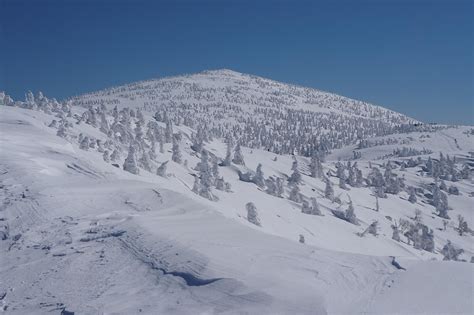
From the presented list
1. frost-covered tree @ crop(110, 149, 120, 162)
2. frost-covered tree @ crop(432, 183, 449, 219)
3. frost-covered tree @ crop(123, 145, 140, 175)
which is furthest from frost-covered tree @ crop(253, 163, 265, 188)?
frost-covered tree @ crop(432, 183, 449, 219)

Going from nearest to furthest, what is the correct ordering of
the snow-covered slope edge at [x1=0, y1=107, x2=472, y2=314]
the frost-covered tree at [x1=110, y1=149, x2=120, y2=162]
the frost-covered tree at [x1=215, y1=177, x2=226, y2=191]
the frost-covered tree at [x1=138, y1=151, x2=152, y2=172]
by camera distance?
the snow-covered slope edge at [x1=0, y1=107, x2=472, y2=314] < the frost-covered tree at [x1=110, y1=149, x2=120, y2=162] < the frost-covered tree at [x1=138, y1=151, x2=152, y2=172] < the frost-covered tree at [x1=215, y1=177, x2=226, y2=191]

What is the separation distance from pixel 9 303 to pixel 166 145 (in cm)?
6897

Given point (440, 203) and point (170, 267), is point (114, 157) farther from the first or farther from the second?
point (440, 203)

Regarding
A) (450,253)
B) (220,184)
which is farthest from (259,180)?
(450,253)

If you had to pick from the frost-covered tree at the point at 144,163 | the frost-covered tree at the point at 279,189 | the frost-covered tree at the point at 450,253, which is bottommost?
the frost-covered tree at the point at 450,253

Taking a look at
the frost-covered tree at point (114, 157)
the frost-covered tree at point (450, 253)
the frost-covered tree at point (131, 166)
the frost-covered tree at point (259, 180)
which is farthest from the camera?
the frost-covered tree at point (259, 180)

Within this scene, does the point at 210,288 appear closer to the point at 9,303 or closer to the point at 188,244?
the point at 188,244

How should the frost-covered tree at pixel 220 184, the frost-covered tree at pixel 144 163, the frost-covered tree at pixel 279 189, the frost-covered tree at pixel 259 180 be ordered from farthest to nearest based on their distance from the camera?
the frost-covered tree at pixel 259 180 < the frost-covered tree at pixel 279 189 < the frost-covered tree at pixel 220 184 < the frost-covered tree at pixel 144 163

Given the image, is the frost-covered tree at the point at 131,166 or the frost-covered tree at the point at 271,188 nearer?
the frost-covered tree at the point at 131,166

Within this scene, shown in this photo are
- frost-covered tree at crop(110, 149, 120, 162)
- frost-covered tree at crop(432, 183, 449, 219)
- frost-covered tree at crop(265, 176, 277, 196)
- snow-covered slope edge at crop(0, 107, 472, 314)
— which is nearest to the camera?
snow-covered slope edge at crop(0, 107, 472, 314)

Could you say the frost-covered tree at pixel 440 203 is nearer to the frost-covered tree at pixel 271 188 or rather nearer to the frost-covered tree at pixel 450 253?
the frost-covered tree at pixel 450 253

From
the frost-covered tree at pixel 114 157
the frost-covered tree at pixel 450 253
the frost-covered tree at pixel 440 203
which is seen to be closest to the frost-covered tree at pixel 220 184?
the frost-covered tree at pixel 114 157

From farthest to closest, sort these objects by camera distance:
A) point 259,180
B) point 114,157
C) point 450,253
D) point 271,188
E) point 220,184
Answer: point 259,180, point 271,188, point 220,184, point 450,253, point 114,157

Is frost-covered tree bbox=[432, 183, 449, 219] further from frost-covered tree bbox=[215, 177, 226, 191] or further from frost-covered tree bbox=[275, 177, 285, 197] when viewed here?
frost-covered tree bbox=[215, 177, 226, 191]
